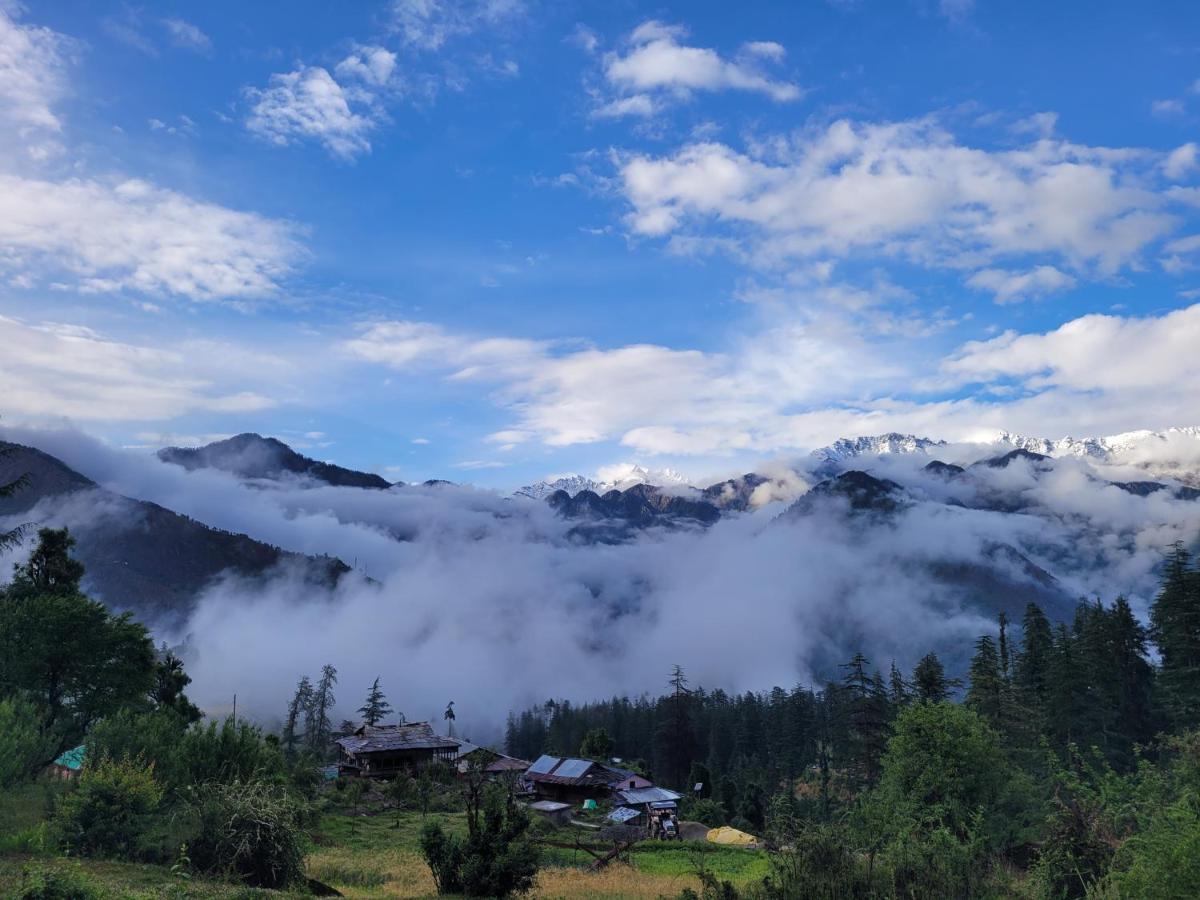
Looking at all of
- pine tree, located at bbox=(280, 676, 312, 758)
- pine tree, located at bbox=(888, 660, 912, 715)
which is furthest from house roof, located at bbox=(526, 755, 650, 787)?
pine tree, located at bbox=(280, 676, 312, 758)

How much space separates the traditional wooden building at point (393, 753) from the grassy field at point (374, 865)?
19.5m

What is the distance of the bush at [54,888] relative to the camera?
448 inches

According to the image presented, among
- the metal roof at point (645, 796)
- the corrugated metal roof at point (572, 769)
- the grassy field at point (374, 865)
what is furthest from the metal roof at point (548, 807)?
the grassy field at point (374, 865)

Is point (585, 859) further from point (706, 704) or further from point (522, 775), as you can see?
point (706, 704)

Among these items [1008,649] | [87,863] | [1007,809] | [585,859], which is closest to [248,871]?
[87,863]

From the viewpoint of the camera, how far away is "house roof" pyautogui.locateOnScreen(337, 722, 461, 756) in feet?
250

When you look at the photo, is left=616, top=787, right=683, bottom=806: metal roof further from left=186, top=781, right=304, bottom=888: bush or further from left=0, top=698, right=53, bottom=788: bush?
left=0, top=698, right=53, bottom=788: bush

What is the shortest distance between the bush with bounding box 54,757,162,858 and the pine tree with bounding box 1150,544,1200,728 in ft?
173

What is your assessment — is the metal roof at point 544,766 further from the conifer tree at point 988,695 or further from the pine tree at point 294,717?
the conifer tree at point 988,695

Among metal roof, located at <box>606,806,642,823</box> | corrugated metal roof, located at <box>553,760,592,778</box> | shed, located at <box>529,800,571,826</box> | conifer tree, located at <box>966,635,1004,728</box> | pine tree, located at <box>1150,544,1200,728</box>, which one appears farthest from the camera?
corrugated metal roof, located at <box>553,760,592,778</box>

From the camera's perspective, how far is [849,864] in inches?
687

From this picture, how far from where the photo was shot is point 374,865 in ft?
103

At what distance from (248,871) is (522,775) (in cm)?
6330

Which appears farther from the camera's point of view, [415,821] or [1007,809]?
[415,821]
